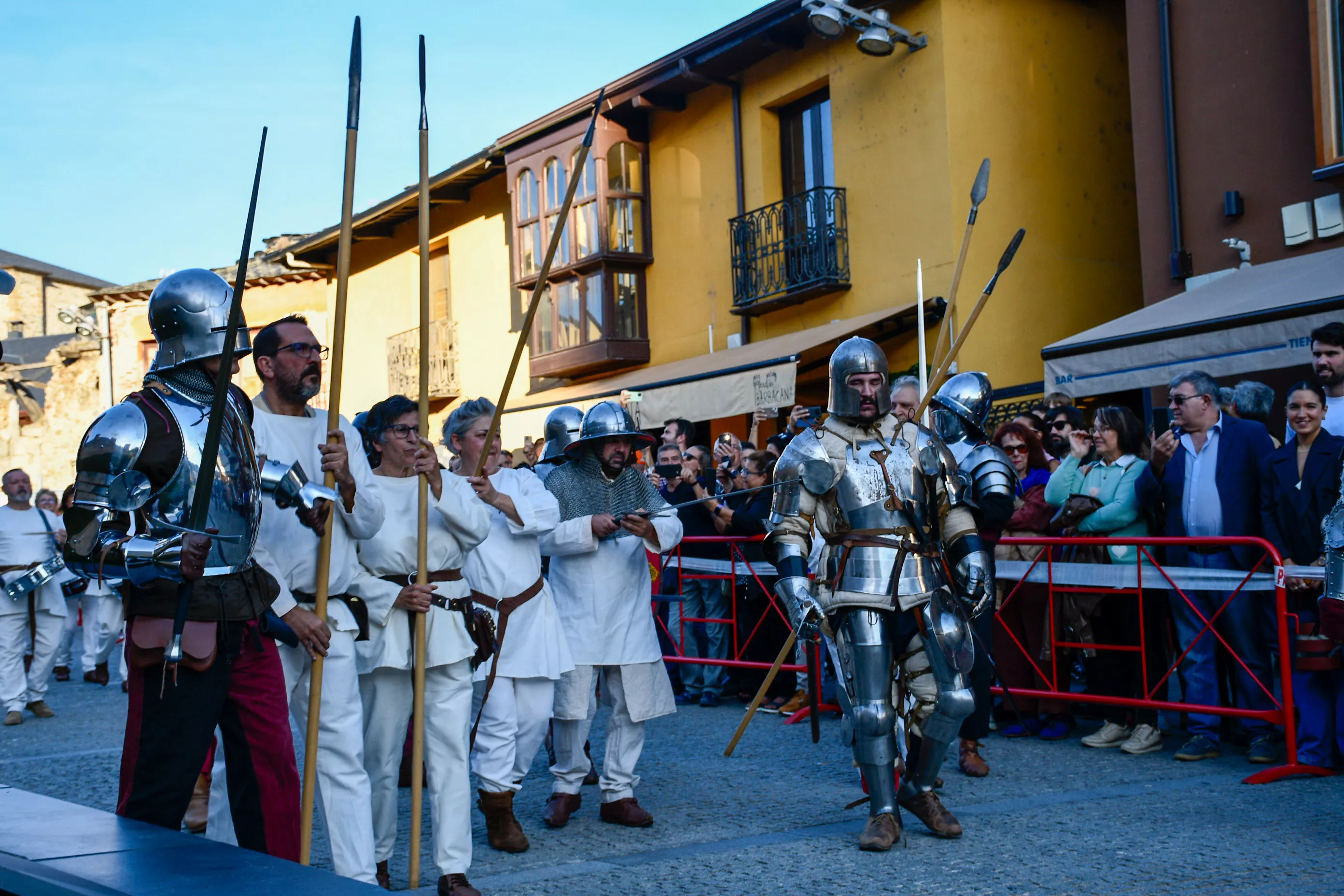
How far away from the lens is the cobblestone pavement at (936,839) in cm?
470

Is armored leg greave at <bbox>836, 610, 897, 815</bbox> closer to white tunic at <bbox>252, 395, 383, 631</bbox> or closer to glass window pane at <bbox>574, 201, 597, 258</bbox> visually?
white tunic at <bbox>252, 395, 383, 631</bbox>

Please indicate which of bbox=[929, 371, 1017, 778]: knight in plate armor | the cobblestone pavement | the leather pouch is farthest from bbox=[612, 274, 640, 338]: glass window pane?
the leather pouch

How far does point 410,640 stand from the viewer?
189 inches

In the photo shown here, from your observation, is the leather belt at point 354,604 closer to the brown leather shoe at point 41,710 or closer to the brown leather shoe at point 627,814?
the brown leather shoe at point 627,814

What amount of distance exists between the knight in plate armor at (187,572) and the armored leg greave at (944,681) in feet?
8.06

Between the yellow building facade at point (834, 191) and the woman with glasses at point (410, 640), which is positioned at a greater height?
the yellow building facade at point (834, 191)

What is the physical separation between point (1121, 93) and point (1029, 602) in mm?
10327

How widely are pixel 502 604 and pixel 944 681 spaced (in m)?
1.89

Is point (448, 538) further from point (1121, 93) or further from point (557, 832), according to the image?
point (1121, 93)

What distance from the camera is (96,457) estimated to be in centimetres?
370

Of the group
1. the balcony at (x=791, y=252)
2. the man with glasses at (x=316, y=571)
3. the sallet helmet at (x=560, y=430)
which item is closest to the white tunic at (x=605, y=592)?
the sallet helmet at (x=560, y=430)

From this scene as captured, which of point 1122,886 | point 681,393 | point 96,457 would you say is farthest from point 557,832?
point 681,393

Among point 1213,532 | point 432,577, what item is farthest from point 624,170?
point 432,577

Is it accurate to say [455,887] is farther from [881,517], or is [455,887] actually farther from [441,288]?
[441,288]
